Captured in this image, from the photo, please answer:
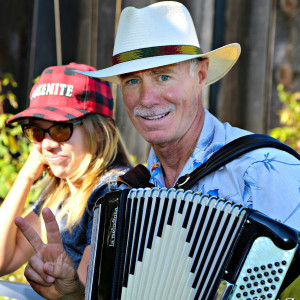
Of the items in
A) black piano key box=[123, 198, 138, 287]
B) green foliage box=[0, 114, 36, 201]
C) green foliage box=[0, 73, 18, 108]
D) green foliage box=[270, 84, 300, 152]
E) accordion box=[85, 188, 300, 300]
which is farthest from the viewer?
green foliage box=[0, 73, 18, 108]

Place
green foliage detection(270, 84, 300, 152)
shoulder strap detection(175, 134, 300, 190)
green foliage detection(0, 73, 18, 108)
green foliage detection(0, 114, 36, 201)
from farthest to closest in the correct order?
green foliage detection(0, 73, 18, 108) → green foliage detection(270, 84, 300, 152) → green foliage detection(0, 114, 36, 201) → shoulder strap detection(175, 134, 300, 190)

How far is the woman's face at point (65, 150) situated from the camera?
10.7 feet

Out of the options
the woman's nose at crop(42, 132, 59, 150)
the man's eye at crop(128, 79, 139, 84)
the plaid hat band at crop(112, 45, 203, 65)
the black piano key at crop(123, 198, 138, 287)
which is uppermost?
the plaid hat band at crop(112, 45, 203, 65)

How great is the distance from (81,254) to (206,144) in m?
1.03

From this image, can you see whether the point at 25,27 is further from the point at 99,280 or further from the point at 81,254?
the point at 99,280

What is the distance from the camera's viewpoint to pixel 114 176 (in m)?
3.21

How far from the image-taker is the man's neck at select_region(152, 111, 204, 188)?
2.69m

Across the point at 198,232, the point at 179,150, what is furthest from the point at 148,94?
the point at 198,232

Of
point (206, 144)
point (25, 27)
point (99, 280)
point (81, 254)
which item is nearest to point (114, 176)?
point (81, 254)

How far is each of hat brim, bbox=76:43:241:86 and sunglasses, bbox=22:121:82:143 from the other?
0.41 m

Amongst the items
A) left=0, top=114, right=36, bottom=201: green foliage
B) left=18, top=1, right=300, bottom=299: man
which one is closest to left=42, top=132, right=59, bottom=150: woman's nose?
left=18, top=1, right=300, bottom=299: man

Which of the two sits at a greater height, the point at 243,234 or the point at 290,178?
the point at 290,178

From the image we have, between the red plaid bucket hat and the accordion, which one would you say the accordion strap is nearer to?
the accordion

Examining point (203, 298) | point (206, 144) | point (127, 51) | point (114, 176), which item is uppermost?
point (127, 51)
